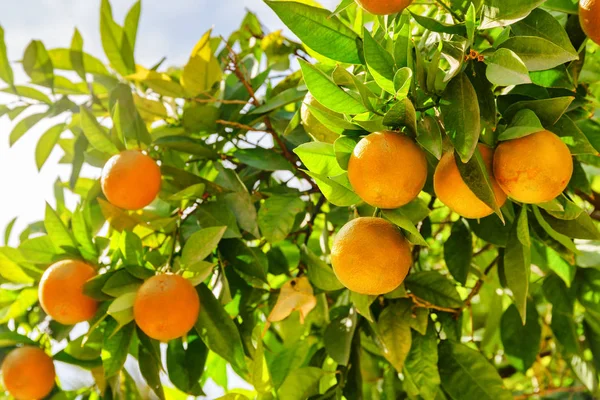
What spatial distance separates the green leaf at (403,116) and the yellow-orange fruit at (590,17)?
0.30 metres

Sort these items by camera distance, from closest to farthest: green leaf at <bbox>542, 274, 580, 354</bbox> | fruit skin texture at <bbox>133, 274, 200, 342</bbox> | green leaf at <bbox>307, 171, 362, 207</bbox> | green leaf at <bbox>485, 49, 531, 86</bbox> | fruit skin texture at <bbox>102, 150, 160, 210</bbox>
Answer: green leaf at <bbox>485, 49, 531, 86</bbox>
green leaf at <bbox>307, 171, 362, 207</bbox>
fruit skin texture at <bbox>133, 274, 200, 342</bbox>
fruit skin texture at <bbox>102, 150, 160, 210</bbox>
green leaf at <bbox>542, 274, 580, 354</bbox>

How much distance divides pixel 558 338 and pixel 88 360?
34.9 inches

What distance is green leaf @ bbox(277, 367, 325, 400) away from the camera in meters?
1.04

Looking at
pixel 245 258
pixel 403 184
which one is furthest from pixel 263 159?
pixel 403 184

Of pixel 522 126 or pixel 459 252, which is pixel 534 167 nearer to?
pixel 522 126

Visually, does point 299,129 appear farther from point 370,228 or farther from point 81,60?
point 81,60

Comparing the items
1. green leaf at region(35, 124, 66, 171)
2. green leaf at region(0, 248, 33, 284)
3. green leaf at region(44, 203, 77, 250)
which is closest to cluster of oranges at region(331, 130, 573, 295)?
green leaf at region(44, 203, 77, 250)

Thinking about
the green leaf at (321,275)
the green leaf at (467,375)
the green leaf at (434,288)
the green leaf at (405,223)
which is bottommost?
the green leaf at (467,375)

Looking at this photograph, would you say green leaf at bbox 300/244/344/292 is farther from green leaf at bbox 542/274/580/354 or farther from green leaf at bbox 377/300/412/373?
green leaf at bbox 542/274/580/354

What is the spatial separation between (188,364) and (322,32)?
648mm

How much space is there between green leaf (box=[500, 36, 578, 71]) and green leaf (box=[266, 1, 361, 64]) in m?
0.20

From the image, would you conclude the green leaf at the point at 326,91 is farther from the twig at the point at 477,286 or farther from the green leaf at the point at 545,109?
the twig at the point at 477,286

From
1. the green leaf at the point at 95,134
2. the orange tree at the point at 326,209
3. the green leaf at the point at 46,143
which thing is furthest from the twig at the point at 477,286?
the green leaf at the point at 46,143

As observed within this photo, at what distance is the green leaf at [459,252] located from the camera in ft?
3.53
